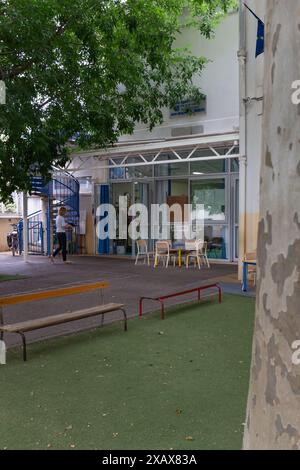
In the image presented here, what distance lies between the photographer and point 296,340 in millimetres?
1790

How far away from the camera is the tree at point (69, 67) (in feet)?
26.9

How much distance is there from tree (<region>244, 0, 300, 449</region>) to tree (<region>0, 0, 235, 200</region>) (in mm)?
6624

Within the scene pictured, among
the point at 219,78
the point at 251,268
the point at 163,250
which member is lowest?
the point at 251,268

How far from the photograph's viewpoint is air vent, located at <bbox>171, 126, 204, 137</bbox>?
1466 centimetres

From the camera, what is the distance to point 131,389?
4324 millimetres

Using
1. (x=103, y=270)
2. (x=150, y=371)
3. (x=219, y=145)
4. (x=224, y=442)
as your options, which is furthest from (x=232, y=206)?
(x=224, y=442)

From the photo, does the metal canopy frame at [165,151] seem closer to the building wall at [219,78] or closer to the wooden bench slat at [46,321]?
the building wall at [219,78]

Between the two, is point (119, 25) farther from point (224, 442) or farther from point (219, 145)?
point (224, 442)

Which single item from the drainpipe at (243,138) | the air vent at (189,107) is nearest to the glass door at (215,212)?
the air vent at (189,107)

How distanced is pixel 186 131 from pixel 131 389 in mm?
11664

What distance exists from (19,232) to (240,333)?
14.4 meters

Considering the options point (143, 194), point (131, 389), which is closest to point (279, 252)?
point (131, 389)

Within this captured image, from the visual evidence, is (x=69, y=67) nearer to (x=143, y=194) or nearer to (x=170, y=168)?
(x=170, y=168)

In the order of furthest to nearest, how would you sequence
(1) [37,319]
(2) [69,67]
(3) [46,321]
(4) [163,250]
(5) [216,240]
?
1. (5) [216,240]
2. (4) [163,250]
3. (2) [69,67]
4. (1) [37,319]
5. (3) [46,321]
